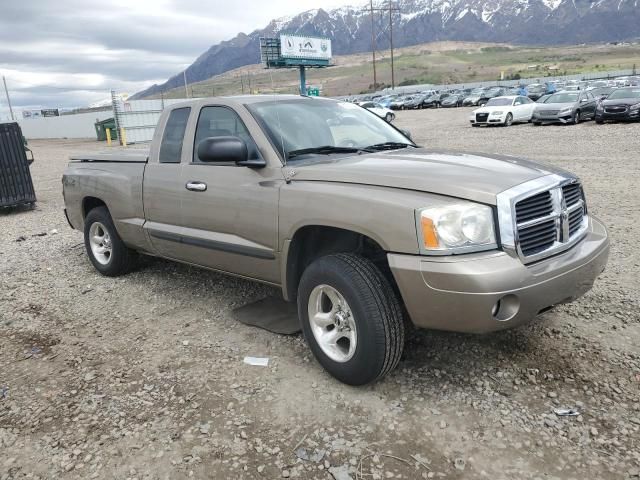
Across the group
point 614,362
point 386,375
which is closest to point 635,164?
point 614,362

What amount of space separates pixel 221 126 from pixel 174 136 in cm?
62

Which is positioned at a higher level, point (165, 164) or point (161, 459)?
point (165, 164)

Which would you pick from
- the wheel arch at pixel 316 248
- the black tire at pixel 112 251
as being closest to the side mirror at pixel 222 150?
the wheel arch at pixel 316 248

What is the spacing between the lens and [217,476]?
272 cm

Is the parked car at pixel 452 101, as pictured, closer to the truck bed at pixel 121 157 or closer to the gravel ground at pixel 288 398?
the gravel ground at pixel 288 398

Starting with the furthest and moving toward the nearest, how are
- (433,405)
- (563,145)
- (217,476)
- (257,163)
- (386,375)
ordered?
(563,145)
(257,163)
(386,375)
(433,405)
(217,476)

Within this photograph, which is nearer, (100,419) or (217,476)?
(217,476)

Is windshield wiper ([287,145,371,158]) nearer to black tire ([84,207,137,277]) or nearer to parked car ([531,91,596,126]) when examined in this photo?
black tire ([84,207,137,277])

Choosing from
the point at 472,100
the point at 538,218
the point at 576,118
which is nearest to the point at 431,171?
the point at 538,218

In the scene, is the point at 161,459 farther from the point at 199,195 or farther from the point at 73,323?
the point at 73,323

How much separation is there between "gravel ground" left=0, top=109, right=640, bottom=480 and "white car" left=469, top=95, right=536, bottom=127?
20374mm

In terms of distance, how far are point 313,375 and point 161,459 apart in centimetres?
111

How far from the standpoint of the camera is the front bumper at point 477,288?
9.27 feet

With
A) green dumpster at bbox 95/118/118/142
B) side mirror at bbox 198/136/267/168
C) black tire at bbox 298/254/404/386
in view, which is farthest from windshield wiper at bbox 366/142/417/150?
green dumpster at bbox 95/118/118/142
